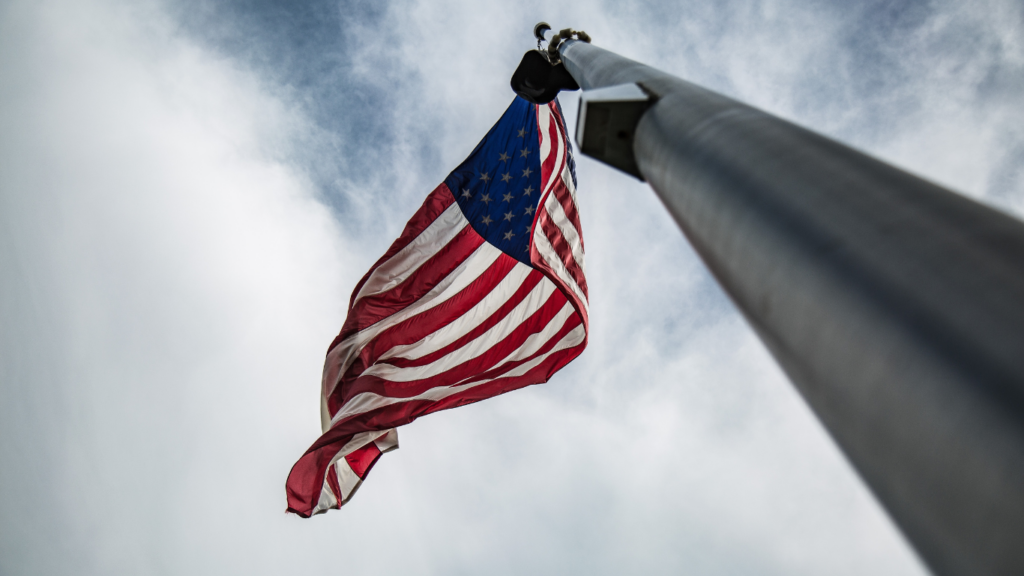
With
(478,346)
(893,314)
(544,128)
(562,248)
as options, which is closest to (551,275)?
(562,248)

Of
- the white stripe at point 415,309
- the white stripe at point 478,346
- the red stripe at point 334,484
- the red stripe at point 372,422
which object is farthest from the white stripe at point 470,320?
the red stripe at point 334,484

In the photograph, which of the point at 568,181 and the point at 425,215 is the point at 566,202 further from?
the point at 425,215

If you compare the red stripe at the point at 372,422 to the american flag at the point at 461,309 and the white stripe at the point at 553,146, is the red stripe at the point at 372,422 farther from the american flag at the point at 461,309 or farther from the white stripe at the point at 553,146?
the white stripe at the point at 553,146

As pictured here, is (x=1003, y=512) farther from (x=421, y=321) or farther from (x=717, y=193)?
(x=421, y=321)

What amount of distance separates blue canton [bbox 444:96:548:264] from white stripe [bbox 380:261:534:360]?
1.64 feet

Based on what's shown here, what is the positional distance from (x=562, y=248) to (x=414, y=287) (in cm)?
325

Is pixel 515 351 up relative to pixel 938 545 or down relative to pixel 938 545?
up

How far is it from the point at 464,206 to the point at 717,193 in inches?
350

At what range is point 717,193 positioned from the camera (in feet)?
7.53

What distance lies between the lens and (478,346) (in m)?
10.1

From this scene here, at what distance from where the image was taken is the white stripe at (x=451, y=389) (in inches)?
368

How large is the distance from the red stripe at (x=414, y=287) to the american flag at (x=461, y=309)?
0.07ft

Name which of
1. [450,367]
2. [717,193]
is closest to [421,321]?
[450,367]

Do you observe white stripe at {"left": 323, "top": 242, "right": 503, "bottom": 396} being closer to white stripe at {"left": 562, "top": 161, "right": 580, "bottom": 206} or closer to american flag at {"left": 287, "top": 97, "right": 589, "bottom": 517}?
american flag at {"left": 287, "top": 97, "right": 589, "bottom": 517}
